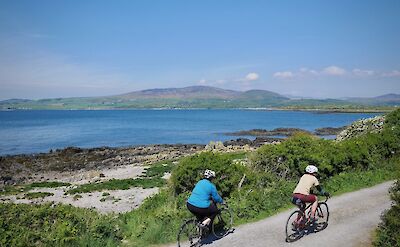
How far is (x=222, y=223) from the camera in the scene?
12.5m

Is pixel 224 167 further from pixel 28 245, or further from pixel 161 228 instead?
pixel 28 245

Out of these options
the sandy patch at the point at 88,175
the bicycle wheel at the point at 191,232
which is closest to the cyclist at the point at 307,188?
the bicycle wheel at the point at 191,232

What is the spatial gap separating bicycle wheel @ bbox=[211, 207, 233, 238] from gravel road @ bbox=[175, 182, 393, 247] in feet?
0.86

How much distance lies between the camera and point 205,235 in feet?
38.0

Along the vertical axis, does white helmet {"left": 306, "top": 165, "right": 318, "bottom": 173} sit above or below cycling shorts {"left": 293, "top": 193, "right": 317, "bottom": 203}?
above

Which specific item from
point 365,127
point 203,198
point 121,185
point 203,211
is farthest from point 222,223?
point 365,127

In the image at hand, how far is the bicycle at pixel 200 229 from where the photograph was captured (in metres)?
11.3

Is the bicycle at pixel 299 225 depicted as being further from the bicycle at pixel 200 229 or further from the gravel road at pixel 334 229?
the bicycle at pixel 200 229

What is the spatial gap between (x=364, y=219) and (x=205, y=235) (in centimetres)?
588

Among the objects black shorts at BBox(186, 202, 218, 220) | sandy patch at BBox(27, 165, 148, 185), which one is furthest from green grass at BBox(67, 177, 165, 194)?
black shorts at BBox(186, 202, 218, 220)

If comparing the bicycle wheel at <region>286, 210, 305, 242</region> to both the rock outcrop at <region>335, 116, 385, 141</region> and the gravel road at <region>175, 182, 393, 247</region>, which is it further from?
the rock outcrop at <region>335, 116, 385, 141</region>

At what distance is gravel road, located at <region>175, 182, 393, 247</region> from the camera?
11.2 m

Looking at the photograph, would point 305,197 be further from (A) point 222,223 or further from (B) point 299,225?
(A) point 222,223

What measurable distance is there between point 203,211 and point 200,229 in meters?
0.66
